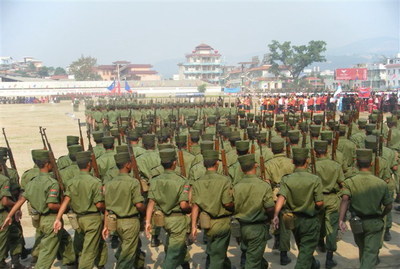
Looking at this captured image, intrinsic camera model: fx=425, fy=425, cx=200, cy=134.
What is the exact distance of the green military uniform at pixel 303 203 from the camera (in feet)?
17.7

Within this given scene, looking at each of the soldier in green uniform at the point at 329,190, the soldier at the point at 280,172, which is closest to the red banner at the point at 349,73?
the soldier at the point at 280,172

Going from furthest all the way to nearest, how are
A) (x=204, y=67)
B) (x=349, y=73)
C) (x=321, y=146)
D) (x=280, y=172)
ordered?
(x=204, y=67) → (x=349, y=73) → (x=280, y=172) → (x=321, y=146)

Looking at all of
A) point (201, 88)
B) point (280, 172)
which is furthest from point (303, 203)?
point (201, 88)

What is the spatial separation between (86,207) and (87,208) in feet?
0.07

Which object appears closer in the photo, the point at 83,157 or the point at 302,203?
the point at 302,203

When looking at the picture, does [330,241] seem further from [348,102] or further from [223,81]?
[223,81]

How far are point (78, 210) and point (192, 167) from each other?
2.07 m

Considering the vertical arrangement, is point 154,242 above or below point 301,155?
below

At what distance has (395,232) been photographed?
7.86 m

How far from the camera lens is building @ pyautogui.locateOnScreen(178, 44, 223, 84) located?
13200 cm

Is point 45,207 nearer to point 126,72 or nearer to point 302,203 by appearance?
point 302,203

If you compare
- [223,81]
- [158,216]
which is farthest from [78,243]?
[223,81]

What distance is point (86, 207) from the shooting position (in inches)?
223

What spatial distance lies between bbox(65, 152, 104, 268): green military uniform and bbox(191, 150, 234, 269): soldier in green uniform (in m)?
1.32
